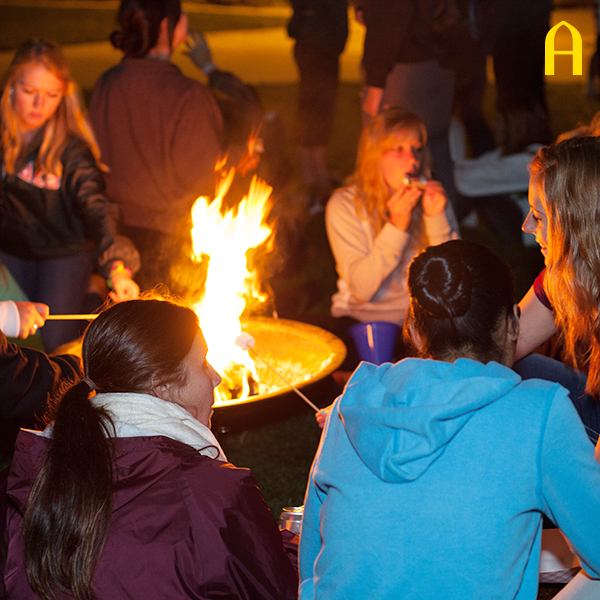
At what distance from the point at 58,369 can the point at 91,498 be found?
38.5 inches

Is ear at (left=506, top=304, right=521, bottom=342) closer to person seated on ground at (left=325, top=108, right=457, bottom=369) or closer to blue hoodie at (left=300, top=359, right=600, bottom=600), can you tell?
blue hoodie at (left=300, top=359, right=600, bottom=600)

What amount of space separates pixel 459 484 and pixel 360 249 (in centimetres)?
237

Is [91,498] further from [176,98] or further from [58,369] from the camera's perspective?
[176,98]

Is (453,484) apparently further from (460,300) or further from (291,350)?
(291,350)

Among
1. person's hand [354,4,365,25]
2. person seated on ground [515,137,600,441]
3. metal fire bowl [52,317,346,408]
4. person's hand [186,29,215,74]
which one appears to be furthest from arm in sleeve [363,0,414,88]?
person seated on ground [515,137,600,441]

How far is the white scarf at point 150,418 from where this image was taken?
1710 millimetres

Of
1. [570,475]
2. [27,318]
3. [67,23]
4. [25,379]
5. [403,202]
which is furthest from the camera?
[67,23]

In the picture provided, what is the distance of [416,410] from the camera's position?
4.98ft

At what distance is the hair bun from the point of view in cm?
166

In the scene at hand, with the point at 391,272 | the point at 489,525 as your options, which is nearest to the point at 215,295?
the point at 391,272

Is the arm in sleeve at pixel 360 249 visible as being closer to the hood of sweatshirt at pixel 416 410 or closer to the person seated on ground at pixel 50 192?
the person seated on ground at pixel 50 192

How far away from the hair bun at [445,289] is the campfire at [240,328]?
1215mm

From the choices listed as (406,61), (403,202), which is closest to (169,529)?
(403,202)

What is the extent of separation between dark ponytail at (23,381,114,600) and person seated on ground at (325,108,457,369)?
2.07 m
